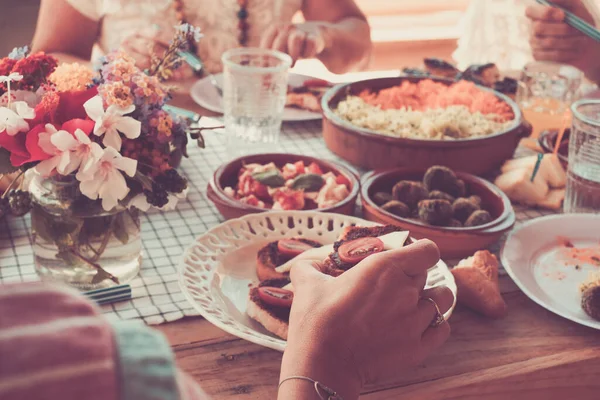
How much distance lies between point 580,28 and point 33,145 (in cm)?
163


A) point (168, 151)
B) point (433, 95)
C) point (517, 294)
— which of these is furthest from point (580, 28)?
point (168, 151)

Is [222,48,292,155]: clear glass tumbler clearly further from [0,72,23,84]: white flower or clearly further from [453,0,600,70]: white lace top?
[453,0,600,70]: white lace top

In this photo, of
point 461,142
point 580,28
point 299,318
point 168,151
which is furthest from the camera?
point 580,28

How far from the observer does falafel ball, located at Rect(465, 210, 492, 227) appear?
124cm

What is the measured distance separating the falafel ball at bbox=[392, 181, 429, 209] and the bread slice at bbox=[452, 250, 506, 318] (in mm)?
206

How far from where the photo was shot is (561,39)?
2.17 meters

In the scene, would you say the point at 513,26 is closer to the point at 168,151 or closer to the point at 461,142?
the point at 461,142

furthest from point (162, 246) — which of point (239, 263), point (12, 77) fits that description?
point (12, 77)

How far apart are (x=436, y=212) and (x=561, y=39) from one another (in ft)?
4.06

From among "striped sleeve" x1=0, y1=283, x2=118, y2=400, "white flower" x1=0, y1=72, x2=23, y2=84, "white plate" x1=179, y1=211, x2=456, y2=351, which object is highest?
"striped sleeve" x1=0, y1=283, x2=118, y2=400

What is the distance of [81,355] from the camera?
29 cm

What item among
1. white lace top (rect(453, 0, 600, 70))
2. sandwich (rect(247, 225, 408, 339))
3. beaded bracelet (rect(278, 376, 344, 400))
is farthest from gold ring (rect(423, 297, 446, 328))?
white lace top (rect(453, 0, 600, 70))

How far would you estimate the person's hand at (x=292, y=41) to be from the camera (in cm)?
196

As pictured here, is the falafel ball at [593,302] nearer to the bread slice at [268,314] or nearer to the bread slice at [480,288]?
the bread slice at [480,288]
